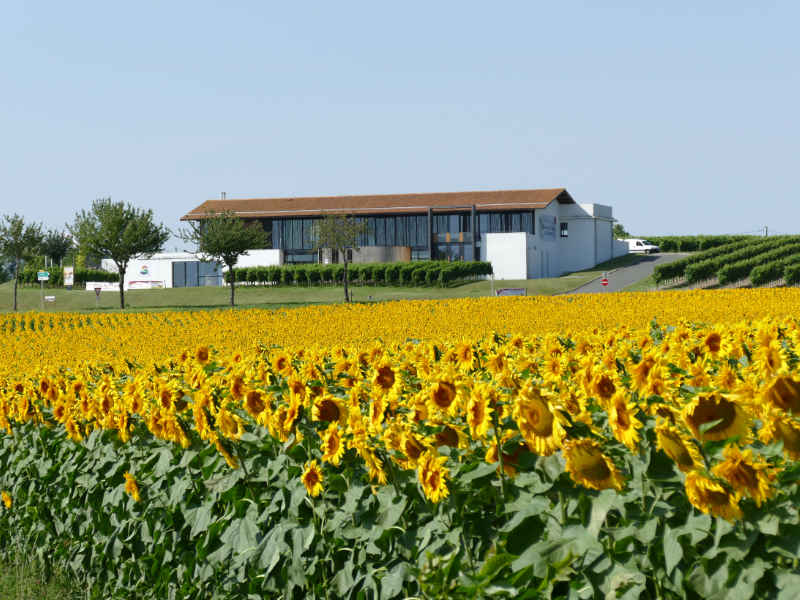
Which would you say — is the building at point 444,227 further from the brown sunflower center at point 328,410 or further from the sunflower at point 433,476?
the sunflower at point 433,476

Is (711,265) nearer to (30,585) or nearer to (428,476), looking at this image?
(30,585)

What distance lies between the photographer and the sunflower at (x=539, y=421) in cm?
296

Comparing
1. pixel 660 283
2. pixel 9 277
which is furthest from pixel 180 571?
pixel 9 277

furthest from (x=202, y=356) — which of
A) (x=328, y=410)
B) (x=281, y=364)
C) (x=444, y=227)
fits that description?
(x=444, y=227)

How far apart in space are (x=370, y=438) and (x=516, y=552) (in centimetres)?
86

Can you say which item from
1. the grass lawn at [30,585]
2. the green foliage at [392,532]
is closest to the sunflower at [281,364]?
the green foliage at [392,532]

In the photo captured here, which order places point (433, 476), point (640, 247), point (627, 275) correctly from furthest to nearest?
point (640, 247) < point (627, 275) < point (433, 476)

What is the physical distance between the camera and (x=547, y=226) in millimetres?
76062

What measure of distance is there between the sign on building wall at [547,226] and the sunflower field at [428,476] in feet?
223

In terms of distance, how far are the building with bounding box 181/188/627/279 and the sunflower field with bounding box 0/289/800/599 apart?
211 ft

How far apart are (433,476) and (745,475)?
1.13 metres

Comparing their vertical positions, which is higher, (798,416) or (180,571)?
(798,416)

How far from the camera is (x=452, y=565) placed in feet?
10.6

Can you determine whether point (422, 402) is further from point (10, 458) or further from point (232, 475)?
point (10, 458)
